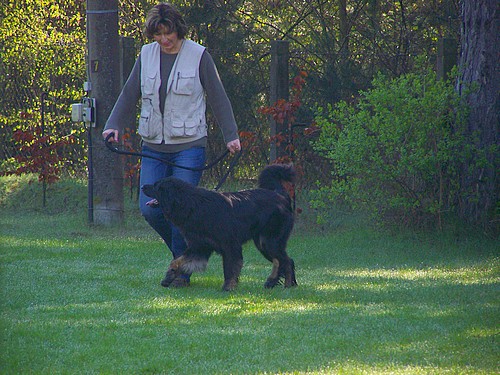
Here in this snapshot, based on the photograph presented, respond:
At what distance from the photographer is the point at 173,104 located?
21.6ft

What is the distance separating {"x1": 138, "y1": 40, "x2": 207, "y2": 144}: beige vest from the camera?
21.5ft

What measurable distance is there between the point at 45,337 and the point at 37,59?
357 inches

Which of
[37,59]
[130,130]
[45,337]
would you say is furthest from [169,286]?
[37,59]

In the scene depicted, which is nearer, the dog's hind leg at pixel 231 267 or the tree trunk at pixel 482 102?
the dog's hind leg at pixel 231 267

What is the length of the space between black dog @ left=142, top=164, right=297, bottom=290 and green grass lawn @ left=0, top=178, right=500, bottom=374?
202 mm

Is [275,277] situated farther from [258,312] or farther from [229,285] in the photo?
[258,312]

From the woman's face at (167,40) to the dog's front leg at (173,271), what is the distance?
1.65 metres

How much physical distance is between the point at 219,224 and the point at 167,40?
1.49 m

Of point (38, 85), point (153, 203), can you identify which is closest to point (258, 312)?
point (153, 203)

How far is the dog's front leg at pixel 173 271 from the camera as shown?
6.52 m

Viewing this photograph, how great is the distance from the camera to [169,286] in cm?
671

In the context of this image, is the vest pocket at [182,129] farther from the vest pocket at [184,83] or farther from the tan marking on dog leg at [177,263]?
the tan marking on dog leg at [177,263]

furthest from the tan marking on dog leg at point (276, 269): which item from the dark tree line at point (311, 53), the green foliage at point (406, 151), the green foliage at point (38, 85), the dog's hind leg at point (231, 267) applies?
the green foliage at point (38, 85)

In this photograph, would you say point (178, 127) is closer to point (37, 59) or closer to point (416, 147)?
point (416, 147)
